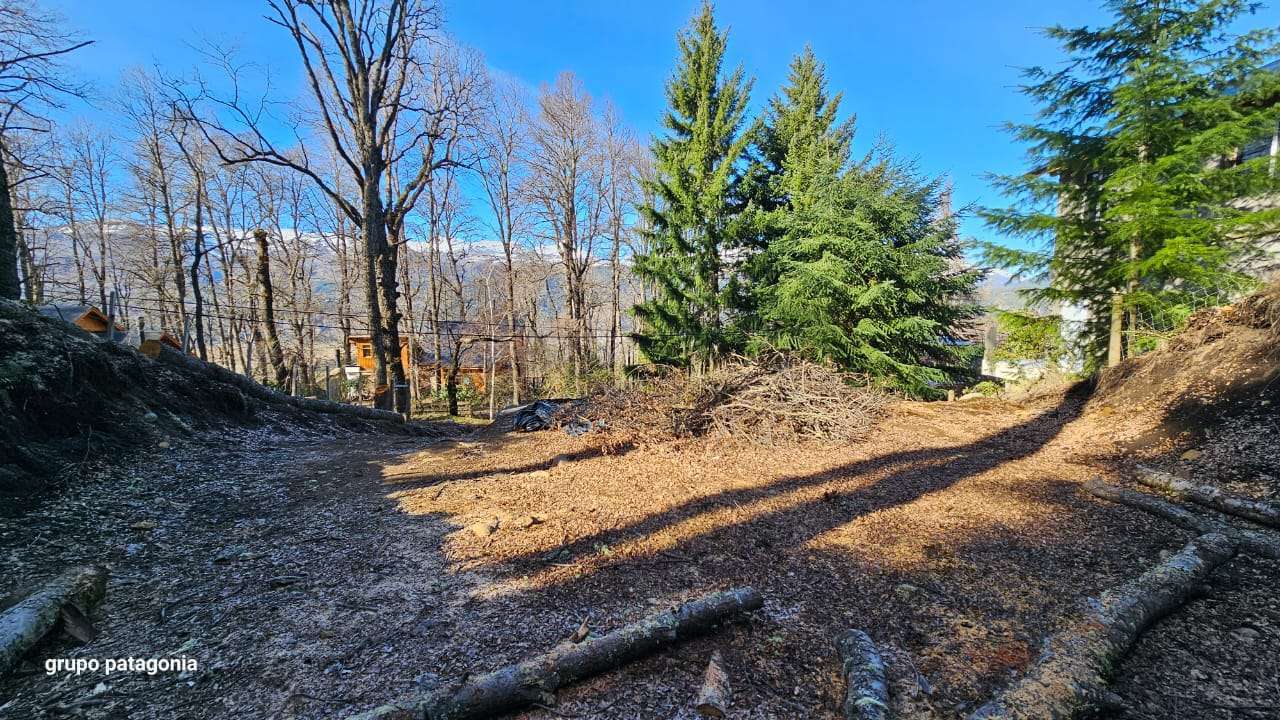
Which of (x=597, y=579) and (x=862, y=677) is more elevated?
(x=862, y=677)

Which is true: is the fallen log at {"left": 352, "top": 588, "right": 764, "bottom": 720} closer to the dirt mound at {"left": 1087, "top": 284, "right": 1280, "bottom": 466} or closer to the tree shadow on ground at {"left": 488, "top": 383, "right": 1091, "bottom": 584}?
the tree shadow on ground at {"left": 488, "top": 383, "right": 1091, "bottom": 584}

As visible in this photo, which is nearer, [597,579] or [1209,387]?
[597,579]

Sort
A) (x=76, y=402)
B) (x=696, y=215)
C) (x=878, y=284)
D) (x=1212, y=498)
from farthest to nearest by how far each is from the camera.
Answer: (x=696, y=215) < (x=878, y=284) < (x=76, y=402) < (x=1212, y=498)

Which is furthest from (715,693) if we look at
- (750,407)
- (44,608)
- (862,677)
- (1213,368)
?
(1213,368)

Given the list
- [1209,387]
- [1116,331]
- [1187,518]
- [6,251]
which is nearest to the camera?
[1187,518]

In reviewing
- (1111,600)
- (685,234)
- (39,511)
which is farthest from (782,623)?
(685,234)

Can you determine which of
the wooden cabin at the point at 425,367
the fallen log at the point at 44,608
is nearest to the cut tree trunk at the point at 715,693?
the fallen log at the point at 44,608

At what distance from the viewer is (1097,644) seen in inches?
80.0

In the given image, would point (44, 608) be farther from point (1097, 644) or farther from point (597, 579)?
point (1097, 644)

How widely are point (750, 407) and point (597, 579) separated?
456 centimetres

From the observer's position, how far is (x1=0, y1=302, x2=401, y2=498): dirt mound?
3.62m

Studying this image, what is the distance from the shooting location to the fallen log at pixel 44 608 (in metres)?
1.88

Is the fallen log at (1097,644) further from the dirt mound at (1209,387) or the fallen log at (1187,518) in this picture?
the dirt mound at (1209,387)

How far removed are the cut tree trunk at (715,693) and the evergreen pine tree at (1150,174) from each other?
10139 millimetres
